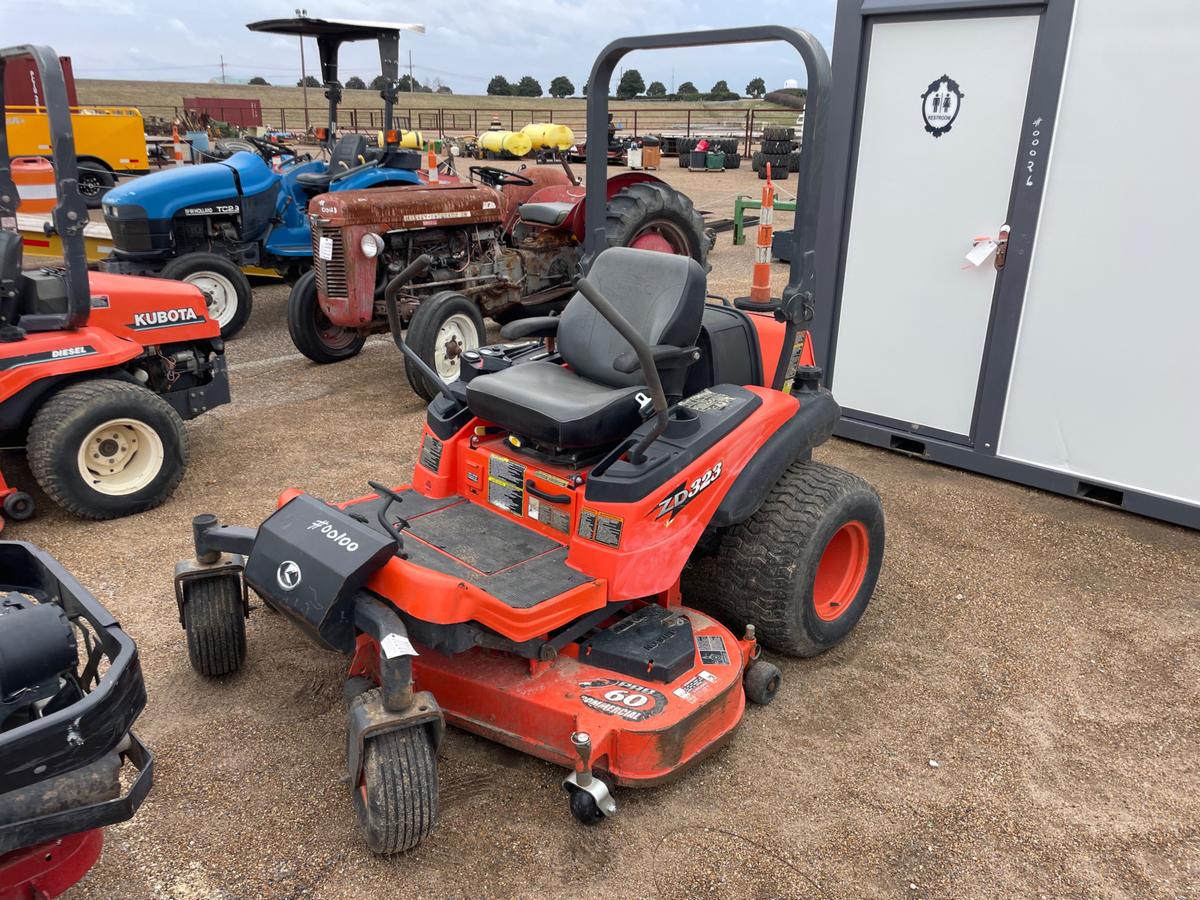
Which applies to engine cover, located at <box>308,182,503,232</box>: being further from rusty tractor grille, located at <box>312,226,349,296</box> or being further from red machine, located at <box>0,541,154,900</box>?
red machine, located at <box>0,541,154,900</box>

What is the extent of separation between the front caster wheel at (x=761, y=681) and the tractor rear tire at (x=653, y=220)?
3964 mm

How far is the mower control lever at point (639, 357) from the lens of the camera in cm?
251

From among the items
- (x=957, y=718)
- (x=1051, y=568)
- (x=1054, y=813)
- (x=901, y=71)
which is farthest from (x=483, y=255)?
(x=1054, y=813)

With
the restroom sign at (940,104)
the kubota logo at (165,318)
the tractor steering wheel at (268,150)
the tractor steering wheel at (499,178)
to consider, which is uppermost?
the restroom sign at (940,104)

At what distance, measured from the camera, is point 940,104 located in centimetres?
497

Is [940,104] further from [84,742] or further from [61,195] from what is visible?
[84,742]

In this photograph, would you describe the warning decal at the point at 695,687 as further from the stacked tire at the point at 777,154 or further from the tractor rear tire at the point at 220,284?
the stacked tire at the point at 777,154

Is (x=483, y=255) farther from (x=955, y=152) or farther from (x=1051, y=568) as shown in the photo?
(x=1051, y=568)

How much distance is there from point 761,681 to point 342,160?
20.6 feet

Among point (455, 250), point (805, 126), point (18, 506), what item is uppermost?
point (805, 126)

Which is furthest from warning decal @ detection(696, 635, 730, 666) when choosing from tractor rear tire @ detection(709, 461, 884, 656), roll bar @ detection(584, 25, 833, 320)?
roll bar @ detection(584, 25, 833, 320)

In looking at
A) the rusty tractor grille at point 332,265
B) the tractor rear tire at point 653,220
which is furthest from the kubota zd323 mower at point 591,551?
the tractor rear tire at point 653,220

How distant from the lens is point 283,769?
2.92m

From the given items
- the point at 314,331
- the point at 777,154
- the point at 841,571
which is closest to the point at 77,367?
the point at 314,331
